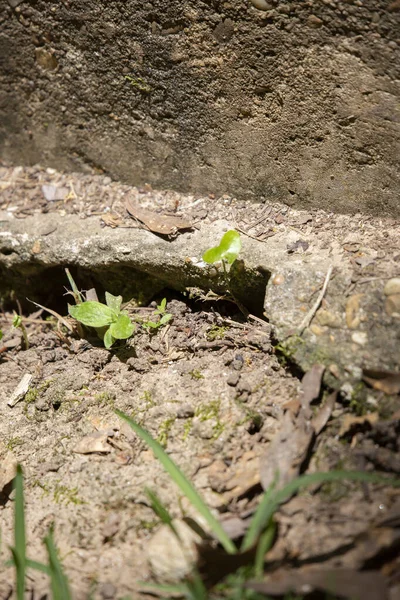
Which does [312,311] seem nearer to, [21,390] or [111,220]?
[111,220]

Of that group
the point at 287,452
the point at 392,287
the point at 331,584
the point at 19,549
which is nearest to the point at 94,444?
the point at 19,549

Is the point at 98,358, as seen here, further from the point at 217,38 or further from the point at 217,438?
the point at 217,38

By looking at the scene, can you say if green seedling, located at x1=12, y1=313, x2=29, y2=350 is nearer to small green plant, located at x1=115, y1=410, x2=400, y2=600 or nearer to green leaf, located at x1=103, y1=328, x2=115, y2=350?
green leaf, located at x1=103, y1=328, x2=115, y2=350

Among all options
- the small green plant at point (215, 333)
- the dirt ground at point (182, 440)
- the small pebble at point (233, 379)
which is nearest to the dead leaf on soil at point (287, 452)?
the dirt ground at point (182, 440)

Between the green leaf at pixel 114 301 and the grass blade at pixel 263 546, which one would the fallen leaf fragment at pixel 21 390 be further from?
the grass blade at pixel 263 546

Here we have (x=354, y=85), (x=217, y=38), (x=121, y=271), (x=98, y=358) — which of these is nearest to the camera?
(x=354, y=85)

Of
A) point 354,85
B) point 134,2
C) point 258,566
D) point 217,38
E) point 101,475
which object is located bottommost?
point 101,475

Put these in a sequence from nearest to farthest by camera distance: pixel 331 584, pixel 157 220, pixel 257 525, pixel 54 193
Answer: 1. pixel 331 584
2. pixel 257 525
3. pixel 157 220
4. pixel 54 193

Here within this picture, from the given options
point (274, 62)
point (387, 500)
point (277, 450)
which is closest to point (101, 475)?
point (277, 450)

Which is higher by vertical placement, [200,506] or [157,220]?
[157,220]
